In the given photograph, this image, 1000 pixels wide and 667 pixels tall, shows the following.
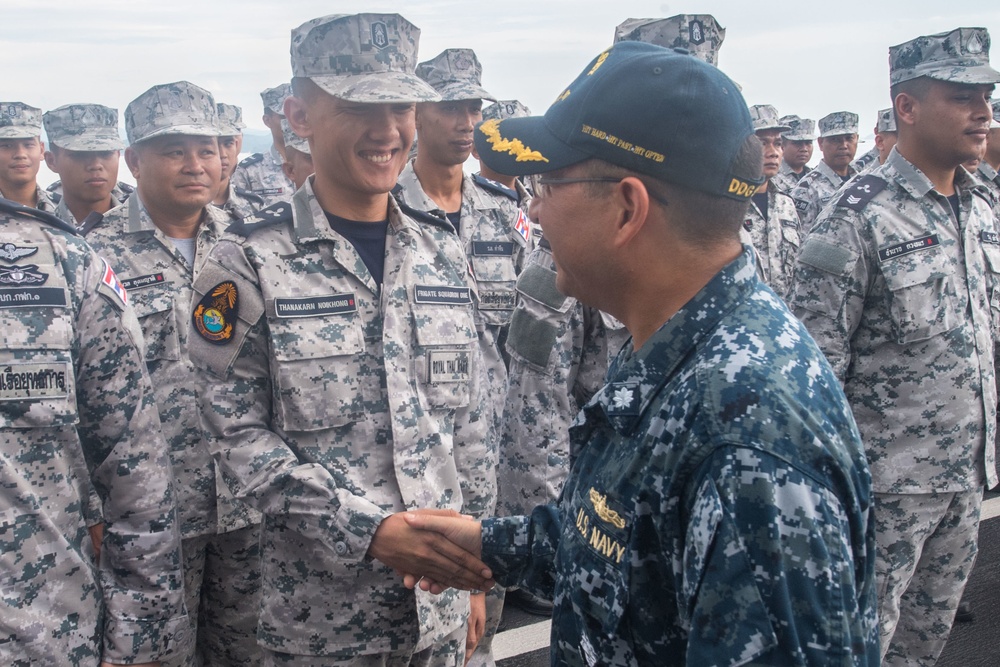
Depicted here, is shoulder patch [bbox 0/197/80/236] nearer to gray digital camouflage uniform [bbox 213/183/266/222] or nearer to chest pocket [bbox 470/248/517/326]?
chest pocket [bbox 470/248/517/326]

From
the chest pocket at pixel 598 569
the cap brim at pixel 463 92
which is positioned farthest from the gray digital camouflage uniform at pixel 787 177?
the chest pocket at pixel 598 569

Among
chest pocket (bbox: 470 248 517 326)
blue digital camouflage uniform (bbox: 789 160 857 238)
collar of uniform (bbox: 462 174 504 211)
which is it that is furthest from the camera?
blue digital camouflage uniform (bbox: 789 160 857 238)

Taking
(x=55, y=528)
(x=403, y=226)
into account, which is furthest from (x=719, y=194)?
(x=55, y=528)

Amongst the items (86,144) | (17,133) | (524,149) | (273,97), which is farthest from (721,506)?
(273,97)

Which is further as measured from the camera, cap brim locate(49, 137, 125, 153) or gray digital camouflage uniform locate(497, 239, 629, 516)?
cap brim locate(49, 137, 125, 153)

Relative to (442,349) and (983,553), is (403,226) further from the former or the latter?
(983,553)

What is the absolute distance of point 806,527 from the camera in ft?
3.40

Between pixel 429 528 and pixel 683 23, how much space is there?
2.62 m

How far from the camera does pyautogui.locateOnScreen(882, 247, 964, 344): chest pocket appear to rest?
3.13 m

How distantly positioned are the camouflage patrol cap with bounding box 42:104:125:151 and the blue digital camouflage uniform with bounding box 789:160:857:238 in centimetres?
680

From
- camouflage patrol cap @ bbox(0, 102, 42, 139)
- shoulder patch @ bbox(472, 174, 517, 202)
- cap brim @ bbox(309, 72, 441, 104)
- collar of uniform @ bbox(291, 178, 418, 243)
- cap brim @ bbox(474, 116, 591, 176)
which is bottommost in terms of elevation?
collar of uniform @ bbox(291, 178, 418, 243)

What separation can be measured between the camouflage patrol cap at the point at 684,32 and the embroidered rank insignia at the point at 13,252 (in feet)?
8.21

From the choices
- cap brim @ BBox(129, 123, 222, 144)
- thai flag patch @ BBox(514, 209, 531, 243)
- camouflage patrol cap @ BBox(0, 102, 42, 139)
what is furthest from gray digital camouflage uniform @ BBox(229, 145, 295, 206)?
cap brim @ BBox(129, 123, 222, 144)

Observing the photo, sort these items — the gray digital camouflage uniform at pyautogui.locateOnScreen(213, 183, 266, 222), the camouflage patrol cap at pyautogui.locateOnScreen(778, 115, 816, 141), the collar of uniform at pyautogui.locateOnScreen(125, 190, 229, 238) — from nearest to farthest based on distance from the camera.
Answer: the collar of uniform at pyautogui.locateOnScreen(125, 190, 229, 238) → the gray digital camouflage uniform at pyautogui.locateOnScreen(213, 183, 266, 222) → the camouflage patrol cap at pyautogui.locateOnScreen(778, 115, 816, 141)
